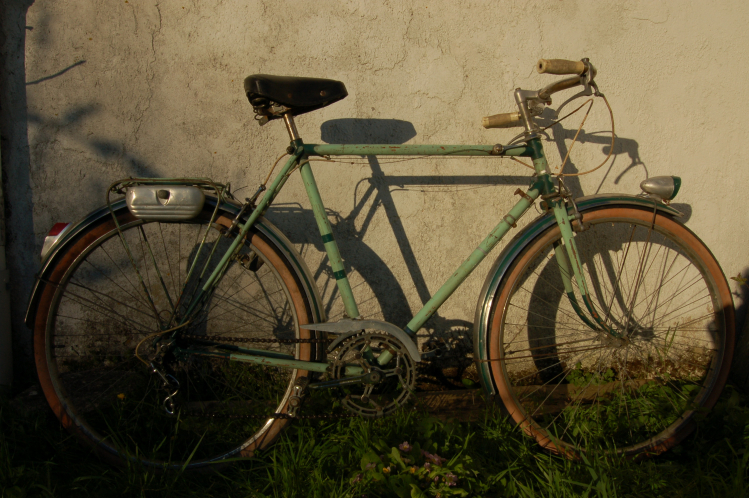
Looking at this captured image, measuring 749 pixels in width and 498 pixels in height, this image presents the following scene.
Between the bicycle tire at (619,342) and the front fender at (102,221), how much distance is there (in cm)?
77

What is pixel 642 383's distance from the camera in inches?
95.6

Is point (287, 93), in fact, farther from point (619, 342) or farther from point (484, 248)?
point (619, 342)

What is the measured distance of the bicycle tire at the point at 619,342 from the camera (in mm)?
1940

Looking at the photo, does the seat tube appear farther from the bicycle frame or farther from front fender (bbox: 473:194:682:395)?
front fender (bbox: 473:194:682:395)

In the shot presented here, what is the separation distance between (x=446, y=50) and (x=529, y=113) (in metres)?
0.63

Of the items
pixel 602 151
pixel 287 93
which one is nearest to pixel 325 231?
pixel 287 93

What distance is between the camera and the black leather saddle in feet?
5.55

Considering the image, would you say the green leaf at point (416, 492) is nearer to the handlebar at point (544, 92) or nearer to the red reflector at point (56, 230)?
the handlebar at point (544, 92)

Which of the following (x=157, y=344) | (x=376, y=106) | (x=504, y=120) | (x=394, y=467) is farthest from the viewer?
(x=376, y=106)

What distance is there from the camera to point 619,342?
193 cm

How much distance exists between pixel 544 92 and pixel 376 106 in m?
0.81

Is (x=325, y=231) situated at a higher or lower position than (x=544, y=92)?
lower

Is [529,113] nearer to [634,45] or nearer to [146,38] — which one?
[634,45]

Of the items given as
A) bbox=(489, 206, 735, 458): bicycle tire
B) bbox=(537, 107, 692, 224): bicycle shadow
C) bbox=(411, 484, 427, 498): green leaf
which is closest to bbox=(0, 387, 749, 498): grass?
bbox=(411, 484, 427, 498): green leaf
